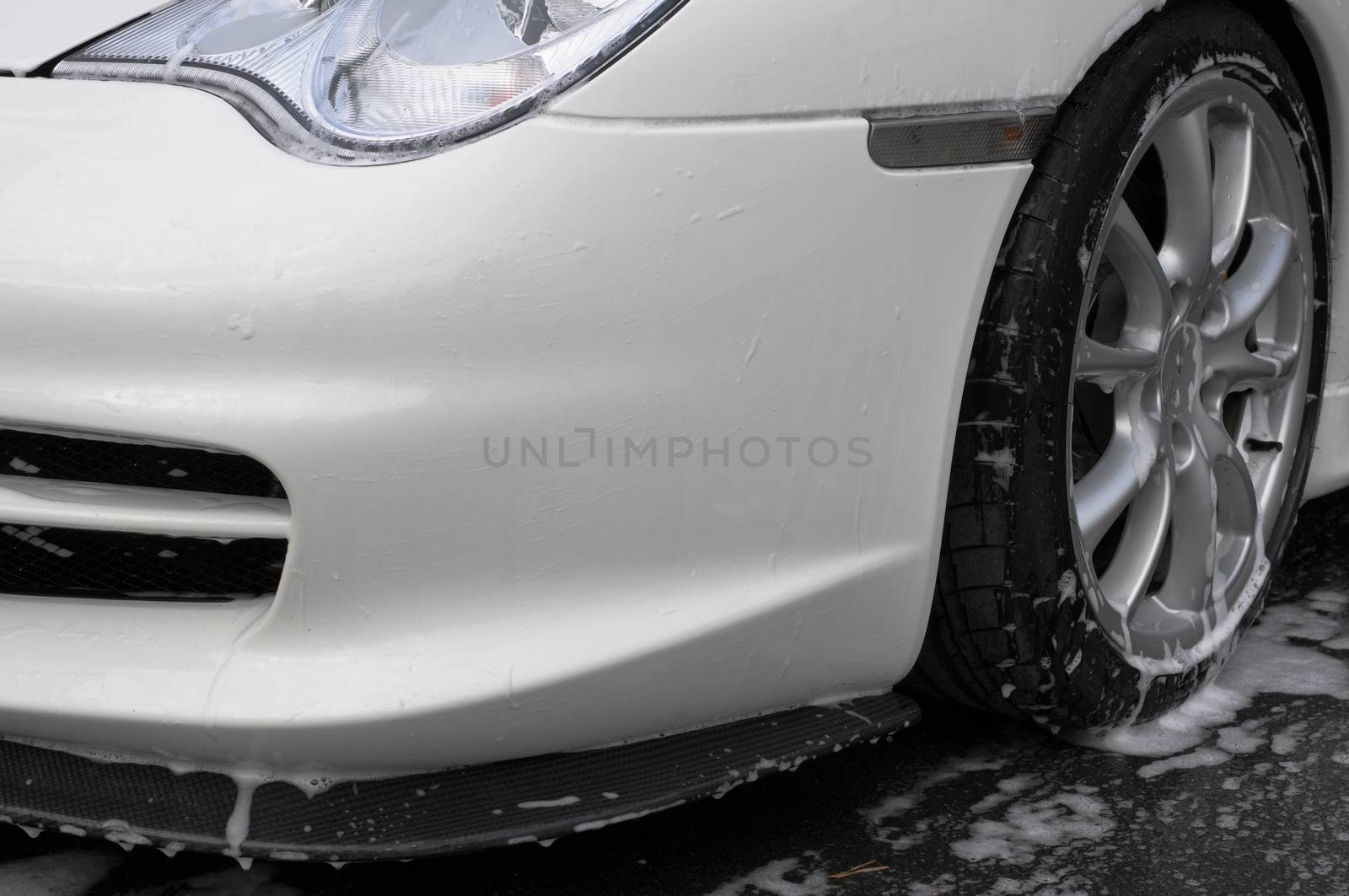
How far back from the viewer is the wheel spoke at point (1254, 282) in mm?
1890

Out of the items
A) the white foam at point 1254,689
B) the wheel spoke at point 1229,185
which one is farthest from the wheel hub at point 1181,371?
the white foam at point 1254,689

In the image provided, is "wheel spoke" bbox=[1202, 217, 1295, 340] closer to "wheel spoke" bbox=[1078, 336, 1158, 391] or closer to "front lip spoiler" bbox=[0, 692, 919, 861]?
"wheel spoke" bbox=[1078, 336, 1158, 391]

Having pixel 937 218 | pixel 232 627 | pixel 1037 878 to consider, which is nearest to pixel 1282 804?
pixel 1037 878

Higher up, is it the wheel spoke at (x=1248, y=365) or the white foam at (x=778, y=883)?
the wheel spoke at (x=1248, y=365)

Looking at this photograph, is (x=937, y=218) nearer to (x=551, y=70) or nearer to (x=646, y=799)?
(x=551, y=70)

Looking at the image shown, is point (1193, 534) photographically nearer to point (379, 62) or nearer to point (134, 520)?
point (379, 62)

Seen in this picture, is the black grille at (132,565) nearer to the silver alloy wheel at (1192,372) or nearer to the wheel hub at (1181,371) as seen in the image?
the silver alloy wheel at (1192,372)

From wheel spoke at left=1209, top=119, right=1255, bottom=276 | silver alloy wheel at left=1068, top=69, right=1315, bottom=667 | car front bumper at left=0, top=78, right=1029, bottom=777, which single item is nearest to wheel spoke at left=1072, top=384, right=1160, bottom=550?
silver alloy wheel at left=1068, top=69, right=1315, bottom=667

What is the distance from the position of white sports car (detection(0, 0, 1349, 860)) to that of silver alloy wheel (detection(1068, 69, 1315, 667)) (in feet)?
0.73

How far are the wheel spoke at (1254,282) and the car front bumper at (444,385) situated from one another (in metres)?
0.71

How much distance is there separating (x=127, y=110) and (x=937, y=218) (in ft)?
2.59

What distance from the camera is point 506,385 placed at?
1.21m

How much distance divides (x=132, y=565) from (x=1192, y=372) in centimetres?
134

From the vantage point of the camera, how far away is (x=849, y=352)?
1.36 m
